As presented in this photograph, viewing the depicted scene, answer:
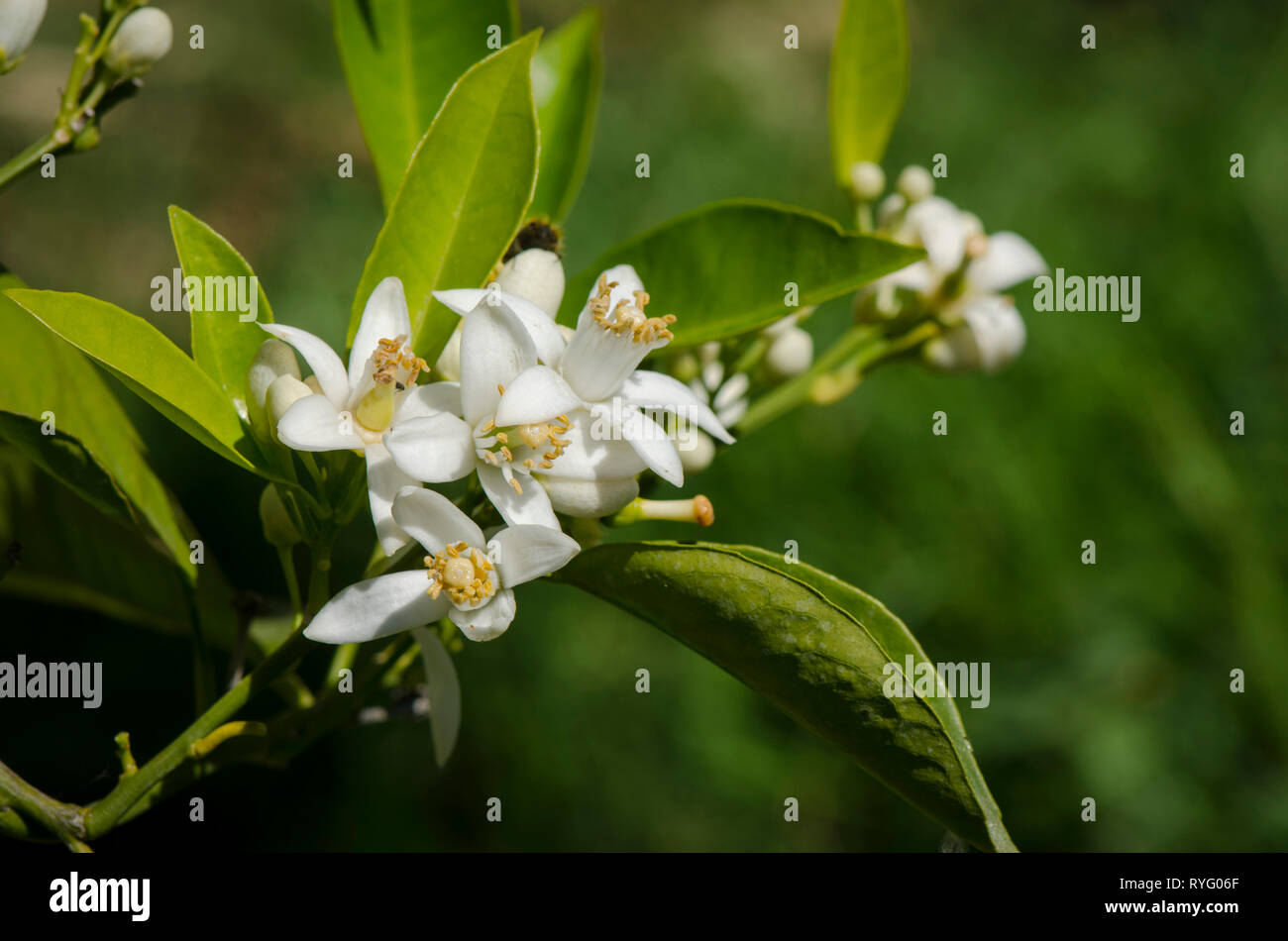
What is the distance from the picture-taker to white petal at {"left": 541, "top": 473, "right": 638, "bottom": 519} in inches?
35.7

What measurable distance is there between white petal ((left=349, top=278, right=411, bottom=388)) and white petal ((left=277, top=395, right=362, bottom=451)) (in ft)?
0.20

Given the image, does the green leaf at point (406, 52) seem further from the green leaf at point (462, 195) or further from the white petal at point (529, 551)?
the white petal at point (529, 551)

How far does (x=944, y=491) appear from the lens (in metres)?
3.23

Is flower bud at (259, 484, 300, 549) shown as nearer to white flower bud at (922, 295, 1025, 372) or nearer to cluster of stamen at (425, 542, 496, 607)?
cluster of stamen at (425, 542, 496, 607)

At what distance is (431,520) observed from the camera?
2.81 ft

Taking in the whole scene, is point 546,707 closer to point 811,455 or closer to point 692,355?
point 811,455

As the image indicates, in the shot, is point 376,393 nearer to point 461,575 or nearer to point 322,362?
point 322,362

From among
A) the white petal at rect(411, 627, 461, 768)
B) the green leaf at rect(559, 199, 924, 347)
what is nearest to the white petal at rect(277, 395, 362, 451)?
the white petal at rect(411, 627, 461, 768)

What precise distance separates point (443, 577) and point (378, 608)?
64mm

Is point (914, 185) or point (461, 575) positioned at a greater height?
point (914, 185)

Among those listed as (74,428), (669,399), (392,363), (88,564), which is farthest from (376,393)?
(88,564)

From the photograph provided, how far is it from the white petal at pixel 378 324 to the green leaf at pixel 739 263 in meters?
0.26

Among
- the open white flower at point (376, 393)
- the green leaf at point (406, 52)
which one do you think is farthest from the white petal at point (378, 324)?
the green leaf at point (406, 52)
